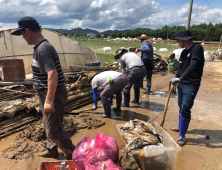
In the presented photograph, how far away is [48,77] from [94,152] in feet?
3.93

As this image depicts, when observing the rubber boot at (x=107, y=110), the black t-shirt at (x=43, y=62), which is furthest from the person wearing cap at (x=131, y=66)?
the black t-shirt at (x=43, y=62)

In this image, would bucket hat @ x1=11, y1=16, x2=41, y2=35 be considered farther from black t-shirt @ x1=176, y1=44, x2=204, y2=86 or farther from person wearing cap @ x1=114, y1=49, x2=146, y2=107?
person wearing cap @ x1=114, y1=49, x2=146, y2=107

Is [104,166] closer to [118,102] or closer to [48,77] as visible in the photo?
[48,77]

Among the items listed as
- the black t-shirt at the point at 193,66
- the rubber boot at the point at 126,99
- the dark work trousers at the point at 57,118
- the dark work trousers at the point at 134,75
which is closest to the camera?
the dark work trousers at the point at 57,118

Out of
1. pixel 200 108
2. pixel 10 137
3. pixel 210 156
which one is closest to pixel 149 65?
pixel 200 108

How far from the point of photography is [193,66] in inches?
125

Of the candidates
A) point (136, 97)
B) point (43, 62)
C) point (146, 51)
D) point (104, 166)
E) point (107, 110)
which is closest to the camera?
point (104, 166)

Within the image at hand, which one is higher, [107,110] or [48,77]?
[48,77]

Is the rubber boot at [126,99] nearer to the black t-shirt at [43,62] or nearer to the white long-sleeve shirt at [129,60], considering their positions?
the white long-sleeve shirt at [129,60]

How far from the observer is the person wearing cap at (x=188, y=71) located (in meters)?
3.18

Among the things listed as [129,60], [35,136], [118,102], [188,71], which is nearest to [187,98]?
[188,71]

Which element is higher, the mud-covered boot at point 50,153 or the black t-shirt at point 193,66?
the black t-shirt at point 193,66

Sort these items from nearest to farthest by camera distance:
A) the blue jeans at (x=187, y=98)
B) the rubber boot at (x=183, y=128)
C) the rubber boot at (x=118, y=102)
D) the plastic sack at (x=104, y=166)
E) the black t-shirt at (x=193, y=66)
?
1. the plastic sack at (x=104, y=166)
2. the black t-shirt at (x=193, y=66)
3. the blue jeans at (x=187, y=98)
4. the rubber boot at (x=183, y=128)
5. the rubber boot at (x=118, y=102)

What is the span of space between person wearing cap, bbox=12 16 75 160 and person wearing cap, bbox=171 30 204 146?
2253mm
